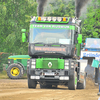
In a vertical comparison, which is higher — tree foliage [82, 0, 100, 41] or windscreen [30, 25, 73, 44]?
tree foliage [82, 0, 100, 41]

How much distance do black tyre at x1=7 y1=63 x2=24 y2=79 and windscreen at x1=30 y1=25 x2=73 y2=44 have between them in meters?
7.51

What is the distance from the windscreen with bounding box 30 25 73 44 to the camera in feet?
52.0

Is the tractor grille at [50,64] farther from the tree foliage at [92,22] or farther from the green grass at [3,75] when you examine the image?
the tree foliage at [92,22]

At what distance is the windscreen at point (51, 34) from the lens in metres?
15.8

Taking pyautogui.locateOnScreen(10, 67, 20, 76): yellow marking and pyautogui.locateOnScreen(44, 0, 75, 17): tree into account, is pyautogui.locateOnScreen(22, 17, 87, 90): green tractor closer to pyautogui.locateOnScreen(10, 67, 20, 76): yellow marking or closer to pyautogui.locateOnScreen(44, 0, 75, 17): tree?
pyautogui.locateOnScreen(10, 67, 20, 76): yellow marking

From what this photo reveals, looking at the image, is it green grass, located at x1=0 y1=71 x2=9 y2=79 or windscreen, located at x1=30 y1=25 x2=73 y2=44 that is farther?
green grass, located at x1=0 y1=71 x2=9 y2=79

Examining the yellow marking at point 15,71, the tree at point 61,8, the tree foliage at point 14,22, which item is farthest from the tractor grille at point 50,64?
the tree at point 61,8

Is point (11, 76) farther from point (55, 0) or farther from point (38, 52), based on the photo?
point (55, 0)

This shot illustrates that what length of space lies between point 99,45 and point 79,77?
14383mm

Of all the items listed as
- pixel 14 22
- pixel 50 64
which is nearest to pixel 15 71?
pixel 50 64

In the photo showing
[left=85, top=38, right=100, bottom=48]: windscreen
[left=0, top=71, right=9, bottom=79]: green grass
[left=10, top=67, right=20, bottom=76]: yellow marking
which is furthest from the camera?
[left=85, top=38, right=100, bottom=48]: windscreen

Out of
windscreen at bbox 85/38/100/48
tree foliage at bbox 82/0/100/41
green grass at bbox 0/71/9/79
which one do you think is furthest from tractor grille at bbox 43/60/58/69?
tree foliage at bbox 82/0/100/41

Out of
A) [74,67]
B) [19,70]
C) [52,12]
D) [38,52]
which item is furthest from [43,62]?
[52,12]

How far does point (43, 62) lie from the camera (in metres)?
15.6
